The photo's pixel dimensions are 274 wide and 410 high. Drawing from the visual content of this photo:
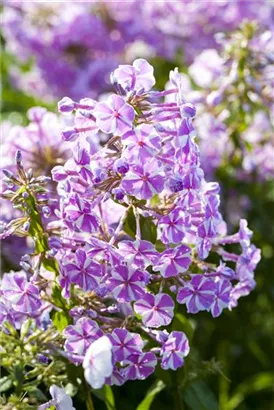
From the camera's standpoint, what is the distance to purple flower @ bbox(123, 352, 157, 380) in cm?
145

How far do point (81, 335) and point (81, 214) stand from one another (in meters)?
0.20

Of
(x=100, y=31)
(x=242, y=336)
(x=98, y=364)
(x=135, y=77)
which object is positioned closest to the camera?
(x=98, y=364)

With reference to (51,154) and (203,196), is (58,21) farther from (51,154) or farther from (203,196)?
(203,196)

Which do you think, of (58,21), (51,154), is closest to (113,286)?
(51,154)

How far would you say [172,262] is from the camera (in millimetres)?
1460

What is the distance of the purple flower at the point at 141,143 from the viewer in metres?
1.41

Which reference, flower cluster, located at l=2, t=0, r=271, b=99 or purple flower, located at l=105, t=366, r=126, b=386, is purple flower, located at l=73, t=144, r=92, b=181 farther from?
flower cluster, located at l=2, t=0, r=271, b=99

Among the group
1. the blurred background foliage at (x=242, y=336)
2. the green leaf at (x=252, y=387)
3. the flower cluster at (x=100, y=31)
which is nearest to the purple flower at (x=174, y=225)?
the blurred background foliage at (x=242, y=336)

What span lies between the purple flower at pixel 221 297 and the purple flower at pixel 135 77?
0.36 metres

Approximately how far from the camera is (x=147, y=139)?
1.40m

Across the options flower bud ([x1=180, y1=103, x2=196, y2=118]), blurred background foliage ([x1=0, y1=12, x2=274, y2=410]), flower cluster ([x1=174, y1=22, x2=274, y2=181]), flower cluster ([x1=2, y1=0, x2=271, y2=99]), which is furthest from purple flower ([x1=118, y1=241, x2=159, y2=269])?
flower cluster ([x1=2, y1=0, x2=271, y2=99])

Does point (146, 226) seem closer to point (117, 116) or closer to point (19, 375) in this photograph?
point (117, 116)

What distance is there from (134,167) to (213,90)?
3.35ft

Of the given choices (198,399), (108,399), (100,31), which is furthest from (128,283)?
(100,31)
